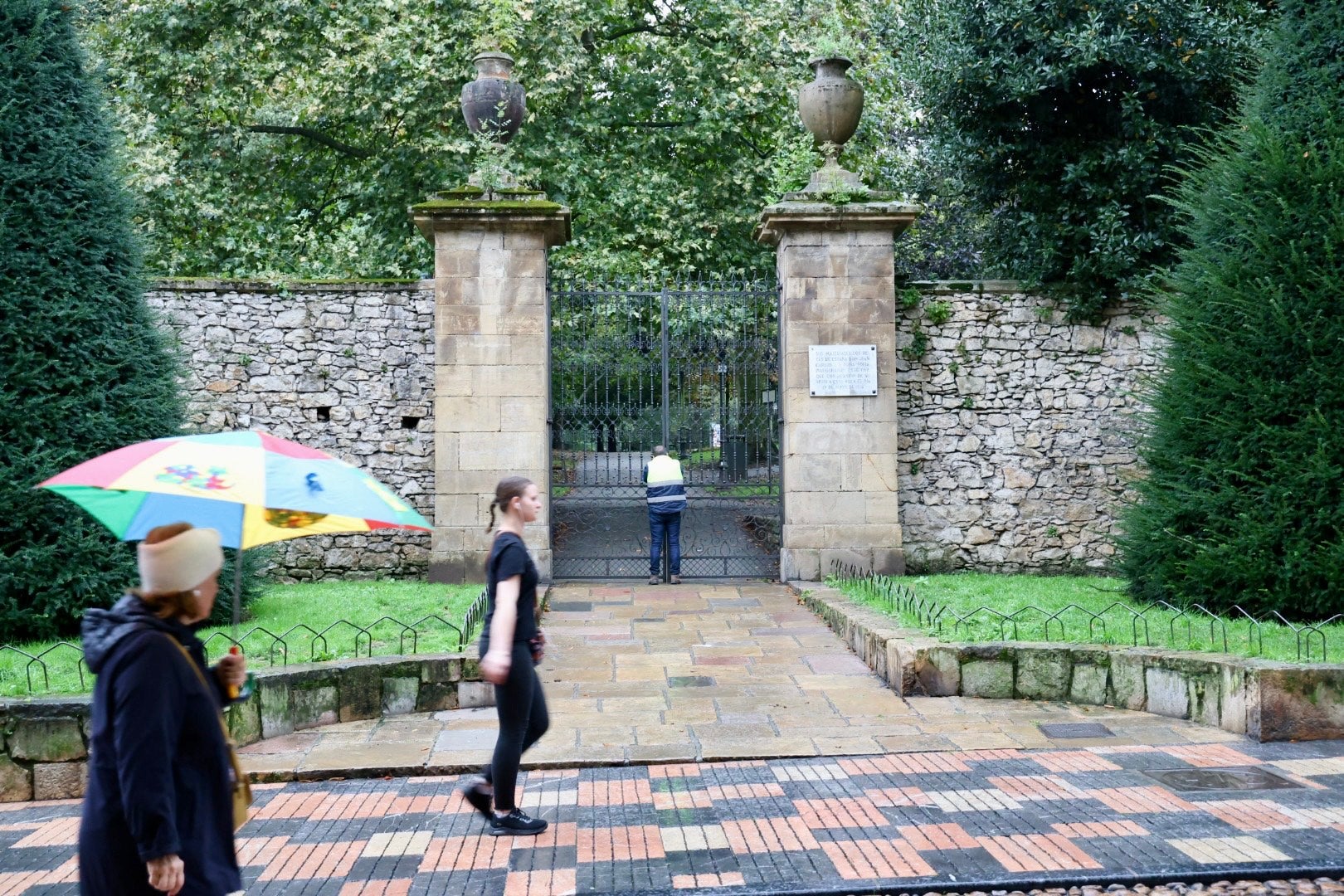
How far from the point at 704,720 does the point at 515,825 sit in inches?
78.5

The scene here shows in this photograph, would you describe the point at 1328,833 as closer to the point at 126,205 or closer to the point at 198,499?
the point at 198,499

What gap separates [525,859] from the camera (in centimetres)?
439

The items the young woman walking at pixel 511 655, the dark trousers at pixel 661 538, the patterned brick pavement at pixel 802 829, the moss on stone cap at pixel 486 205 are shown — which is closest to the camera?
the patterned brick pavement at pixel 802 829

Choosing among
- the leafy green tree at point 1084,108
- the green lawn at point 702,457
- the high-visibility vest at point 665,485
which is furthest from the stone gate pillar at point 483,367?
the leafy green tree at point 1084,108

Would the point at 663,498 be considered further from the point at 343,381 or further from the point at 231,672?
the point at 231,672

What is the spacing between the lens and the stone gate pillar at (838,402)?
11266 mm

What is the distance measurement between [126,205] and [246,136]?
944 centimetres

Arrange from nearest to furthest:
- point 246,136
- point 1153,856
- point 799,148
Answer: point 1153,856 → point 799,148 → point 246,136

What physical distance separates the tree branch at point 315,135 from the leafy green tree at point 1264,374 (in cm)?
1273

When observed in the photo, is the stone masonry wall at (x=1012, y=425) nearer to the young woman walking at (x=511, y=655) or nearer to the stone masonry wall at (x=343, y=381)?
the stone masonry wall at (x=343, y=381)

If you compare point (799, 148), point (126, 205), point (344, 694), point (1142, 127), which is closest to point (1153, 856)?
point (344, 694)

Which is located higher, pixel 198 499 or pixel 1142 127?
pixel 1142 127

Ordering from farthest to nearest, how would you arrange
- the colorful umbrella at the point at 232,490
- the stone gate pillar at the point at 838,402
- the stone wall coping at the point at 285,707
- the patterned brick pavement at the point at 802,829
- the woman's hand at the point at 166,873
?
the stone gate pillar at the point at 838,402, the stone wall coping at the point at 285,707, the patterned brick pavement at the point at 802,829, the colorful umbrella at the point at 232,490, the woman's hand at the point at 166,873

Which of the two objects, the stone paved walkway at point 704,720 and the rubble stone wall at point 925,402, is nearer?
the stone paved walkway at point 704,720
